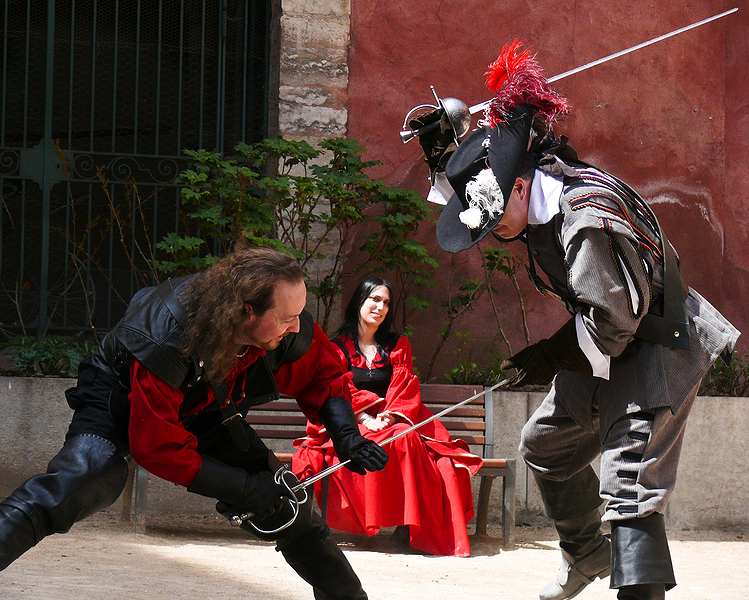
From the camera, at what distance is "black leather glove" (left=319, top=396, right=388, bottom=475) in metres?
2.79

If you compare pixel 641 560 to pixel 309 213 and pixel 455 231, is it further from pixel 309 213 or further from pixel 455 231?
pixel 309 213

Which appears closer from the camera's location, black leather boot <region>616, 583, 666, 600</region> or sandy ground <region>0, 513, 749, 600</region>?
black leather boot <region>616, 583, 666, 600</region>

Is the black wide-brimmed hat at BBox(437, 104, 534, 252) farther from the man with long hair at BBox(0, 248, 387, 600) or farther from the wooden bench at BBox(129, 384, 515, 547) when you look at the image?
the wooden bench at BBox(129, 384, 515, 547)

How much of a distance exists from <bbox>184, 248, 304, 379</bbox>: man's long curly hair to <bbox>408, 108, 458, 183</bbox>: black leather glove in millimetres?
694

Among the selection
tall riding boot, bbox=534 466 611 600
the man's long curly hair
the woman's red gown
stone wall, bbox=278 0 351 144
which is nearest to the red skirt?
the woman's red gown

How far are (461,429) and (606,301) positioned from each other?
3.03m

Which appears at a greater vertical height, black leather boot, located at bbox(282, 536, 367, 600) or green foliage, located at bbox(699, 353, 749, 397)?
green foliage, located at bbox(699, 353, 749, 397)

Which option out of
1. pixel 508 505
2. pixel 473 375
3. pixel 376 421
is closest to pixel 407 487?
pixel 376 421

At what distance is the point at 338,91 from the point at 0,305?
3.21m

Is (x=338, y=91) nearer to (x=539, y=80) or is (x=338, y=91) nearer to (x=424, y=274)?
(x=424, y=274)

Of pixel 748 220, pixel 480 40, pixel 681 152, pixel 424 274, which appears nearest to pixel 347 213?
pixel 424 274

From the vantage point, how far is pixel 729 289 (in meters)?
6.88

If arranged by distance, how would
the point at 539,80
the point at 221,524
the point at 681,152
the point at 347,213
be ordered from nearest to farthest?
the point at 539,80
the point at 221,524
the point at 347,213
the point at 681,152

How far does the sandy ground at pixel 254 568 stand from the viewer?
350 cm
